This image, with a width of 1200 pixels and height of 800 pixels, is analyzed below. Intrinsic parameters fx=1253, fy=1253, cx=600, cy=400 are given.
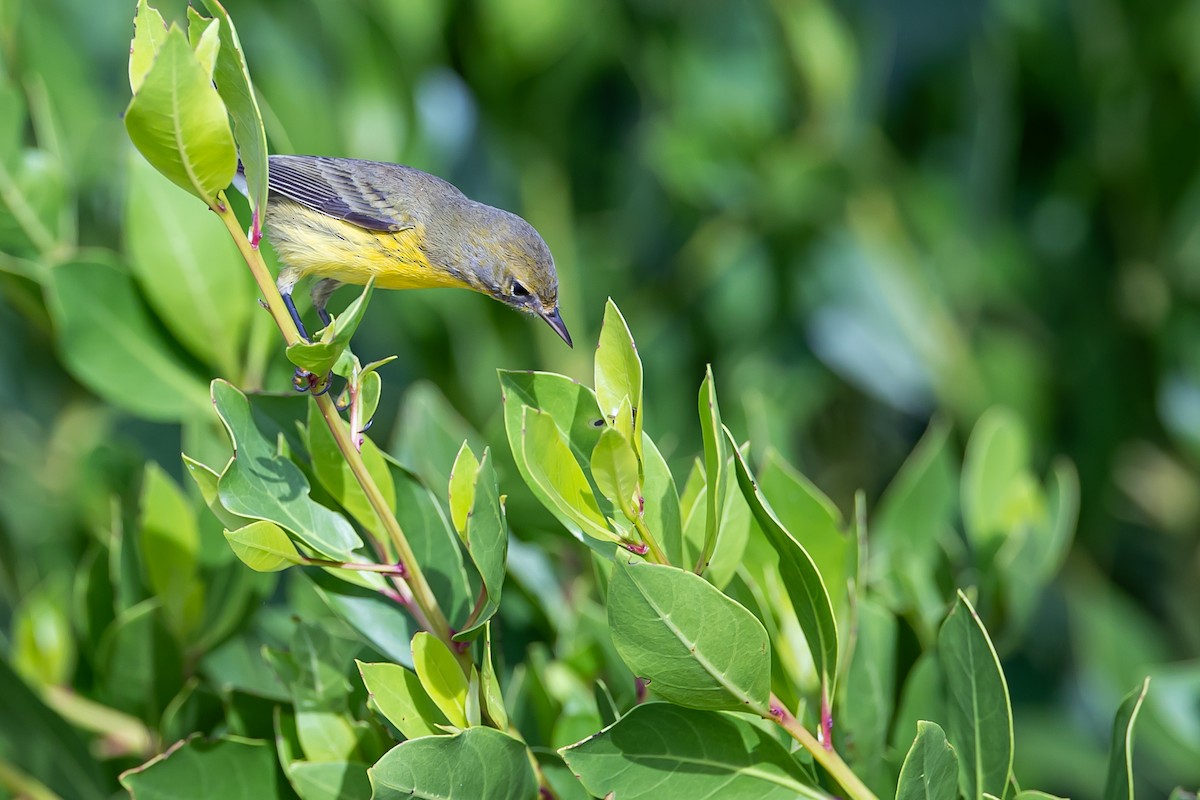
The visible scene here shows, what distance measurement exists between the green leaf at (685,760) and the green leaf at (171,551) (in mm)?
776

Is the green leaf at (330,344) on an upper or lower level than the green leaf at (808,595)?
upper

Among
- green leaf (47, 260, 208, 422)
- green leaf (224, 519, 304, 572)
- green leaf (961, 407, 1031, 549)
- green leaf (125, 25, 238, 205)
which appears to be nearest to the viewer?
green leaf (125, 25, 238, 205)

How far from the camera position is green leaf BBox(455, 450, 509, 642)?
1174 millimetres

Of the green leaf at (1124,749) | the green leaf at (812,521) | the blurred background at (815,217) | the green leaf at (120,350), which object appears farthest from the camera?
the blurred background at (815,217)

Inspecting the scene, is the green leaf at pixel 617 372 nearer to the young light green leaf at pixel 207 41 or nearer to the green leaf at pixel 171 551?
the young light green leaf at pixel 207 41

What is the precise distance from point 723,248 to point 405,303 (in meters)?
0.87

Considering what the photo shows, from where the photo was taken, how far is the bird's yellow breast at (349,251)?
5.88ft

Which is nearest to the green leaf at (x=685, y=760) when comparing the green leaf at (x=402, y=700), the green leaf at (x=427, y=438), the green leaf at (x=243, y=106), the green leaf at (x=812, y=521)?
the green leaf at (x=402, y=700)

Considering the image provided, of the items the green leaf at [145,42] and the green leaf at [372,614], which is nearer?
the green leaf at [145,42]

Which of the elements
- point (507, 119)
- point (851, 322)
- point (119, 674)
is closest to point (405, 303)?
point (507, 119)

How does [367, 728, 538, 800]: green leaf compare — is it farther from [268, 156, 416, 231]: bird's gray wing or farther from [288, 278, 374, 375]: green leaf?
[268, 156, 416, 231]: bird's gray wing

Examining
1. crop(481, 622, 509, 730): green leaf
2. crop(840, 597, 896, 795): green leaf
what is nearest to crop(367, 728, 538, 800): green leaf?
crop(481, 622, 509, 730): green leaf

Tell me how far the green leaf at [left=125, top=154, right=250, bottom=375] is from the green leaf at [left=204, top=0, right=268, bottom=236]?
68cm

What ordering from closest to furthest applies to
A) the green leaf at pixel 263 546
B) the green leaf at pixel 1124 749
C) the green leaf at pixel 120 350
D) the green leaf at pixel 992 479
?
1. the green leaf at pixel 263 546
2. the green leaf at pixel 1124 749
3. the green leaf at pixel 120 350
4. the green leaf at pixel 992 479
